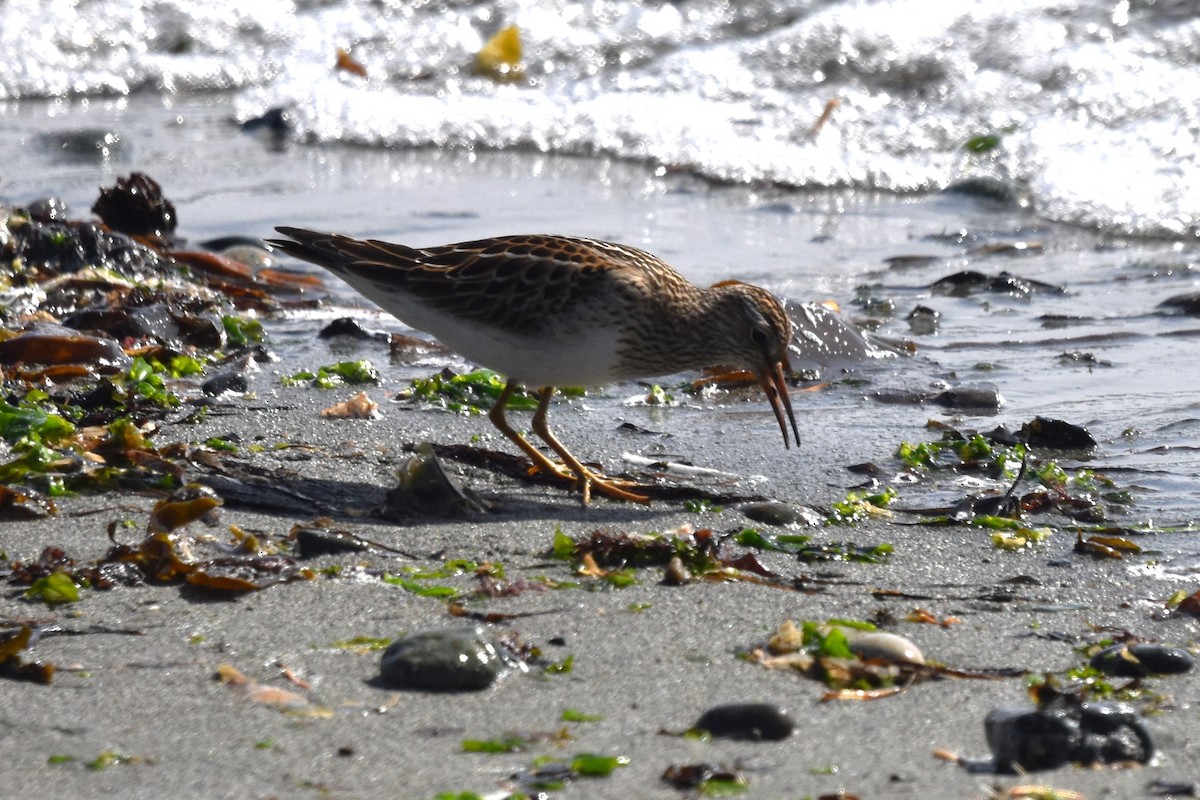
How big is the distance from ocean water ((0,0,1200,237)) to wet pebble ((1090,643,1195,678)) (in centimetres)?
671

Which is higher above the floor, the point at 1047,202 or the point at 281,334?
the point at 1047,202

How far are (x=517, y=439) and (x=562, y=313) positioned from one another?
0.51m

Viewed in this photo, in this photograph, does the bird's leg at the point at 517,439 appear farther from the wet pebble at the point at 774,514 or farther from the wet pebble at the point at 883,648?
the wet pebble at the point at 883,648

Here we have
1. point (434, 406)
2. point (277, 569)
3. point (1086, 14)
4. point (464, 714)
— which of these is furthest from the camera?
point (1086, 14)

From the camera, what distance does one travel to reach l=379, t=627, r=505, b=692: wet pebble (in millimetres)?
3348

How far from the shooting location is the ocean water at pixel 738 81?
Result: 11.3 metres

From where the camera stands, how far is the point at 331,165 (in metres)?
11.4

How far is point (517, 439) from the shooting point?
5594 millimetres

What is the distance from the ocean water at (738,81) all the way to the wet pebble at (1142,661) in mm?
6713

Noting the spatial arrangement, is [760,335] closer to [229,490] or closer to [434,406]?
[434,406]

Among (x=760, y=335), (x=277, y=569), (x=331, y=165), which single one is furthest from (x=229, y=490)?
(x=331, y=165)

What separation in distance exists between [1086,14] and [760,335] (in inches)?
389

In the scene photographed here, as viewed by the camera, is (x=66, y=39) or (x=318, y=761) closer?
(x=318, y=761)

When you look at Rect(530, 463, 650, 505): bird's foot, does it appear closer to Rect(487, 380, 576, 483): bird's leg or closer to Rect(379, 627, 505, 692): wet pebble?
Rect(487, 380, 576, 483): bird's leg
